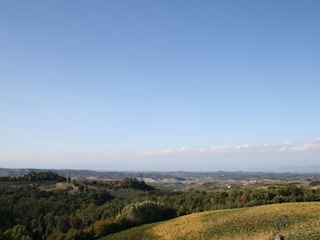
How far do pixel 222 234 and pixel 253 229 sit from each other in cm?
451

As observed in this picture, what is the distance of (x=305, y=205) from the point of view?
60.7 meters

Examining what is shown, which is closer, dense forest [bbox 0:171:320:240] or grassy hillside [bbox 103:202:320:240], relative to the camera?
grassy hillside [bbox 103:202:320:240]

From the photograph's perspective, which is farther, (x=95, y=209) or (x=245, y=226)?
(x=95, y=209)

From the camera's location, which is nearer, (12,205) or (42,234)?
(42,234)

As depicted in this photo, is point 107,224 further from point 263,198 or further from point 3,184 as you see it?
point 3,184

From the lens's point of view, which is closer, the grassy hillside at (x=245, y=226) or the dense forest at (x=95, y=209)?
the grassy hillside at (x=245, y=226)

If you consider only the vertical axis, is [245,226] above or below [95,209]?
above

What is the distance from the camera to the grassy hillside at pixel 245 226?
158 ft

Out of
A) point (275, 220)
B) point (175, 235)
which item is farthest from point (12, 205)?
point (275, 220)

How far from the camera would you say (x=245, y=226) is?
54.0 metres

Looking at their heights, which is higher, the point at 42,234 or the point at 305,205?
the point at 305,205

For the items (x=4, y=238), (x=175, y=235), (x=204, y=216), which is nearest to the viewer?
(x=4, y=238)

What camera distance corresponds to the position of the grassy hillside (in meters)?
48.0

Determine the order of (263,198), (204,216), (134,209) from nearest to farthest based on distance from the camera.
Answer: (204,216) < (134,209) < (263,198)
